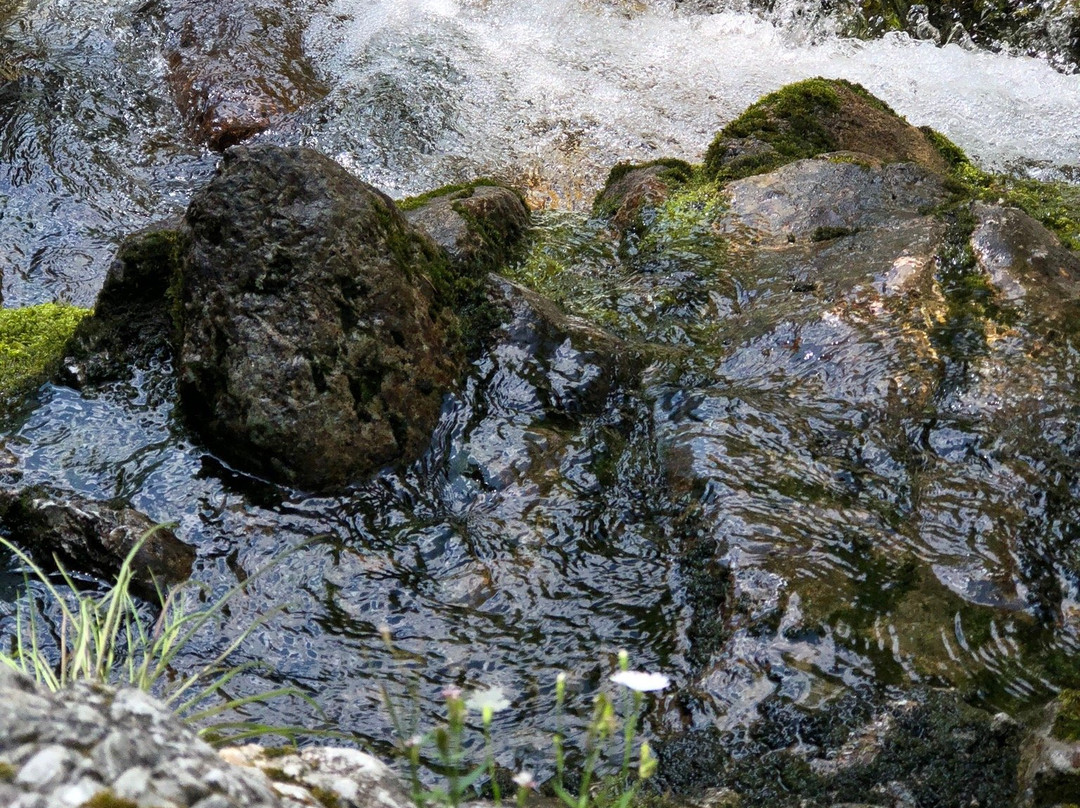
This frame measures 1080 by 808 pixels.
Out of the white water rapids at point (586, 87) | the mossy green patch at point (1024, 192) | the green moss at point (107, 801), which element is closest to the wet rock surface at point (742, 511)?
the mossy green patch at point (1024, 192)

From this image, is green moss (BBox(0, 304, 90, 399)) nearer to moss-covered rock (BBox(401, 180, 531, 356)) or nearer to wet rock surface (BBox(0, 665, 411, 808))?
moss-covered rock (BBox(401, 180, 531, 356))

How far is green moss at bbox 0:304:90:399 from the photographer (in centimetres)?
446

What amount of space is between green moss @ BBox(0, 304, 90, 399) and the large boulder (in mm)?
978

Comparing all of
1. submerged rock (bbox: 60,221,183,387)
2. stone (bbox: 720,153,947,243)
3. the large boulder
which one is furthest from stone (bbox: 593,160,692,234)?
submerged rock (bbox: 60,221,183,387)

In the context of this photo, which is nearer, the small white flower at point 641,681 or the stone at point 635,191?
the small white flower at point 641,681

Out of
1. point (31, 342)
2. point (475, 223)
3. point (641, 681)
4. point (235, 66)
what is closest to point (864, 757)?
point (641, 681)

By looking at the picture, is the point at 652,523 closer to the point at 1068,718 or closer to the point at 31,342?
the point at 1068,718

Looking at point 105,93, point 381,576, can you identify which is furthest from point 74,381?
point 105,93

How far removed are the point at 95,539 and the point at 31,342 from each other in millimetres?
1698

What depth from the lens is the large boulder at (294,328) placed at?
384cm

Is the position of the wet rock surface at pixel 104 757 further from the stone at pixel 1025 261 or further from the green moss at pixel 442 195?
the green moss at pixel 442 195

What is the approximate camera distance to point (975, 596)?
3273mm

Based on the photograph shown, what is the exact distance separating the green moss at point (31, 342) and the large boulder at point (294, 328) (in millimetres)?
978

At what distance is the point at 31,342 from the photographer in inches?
188
